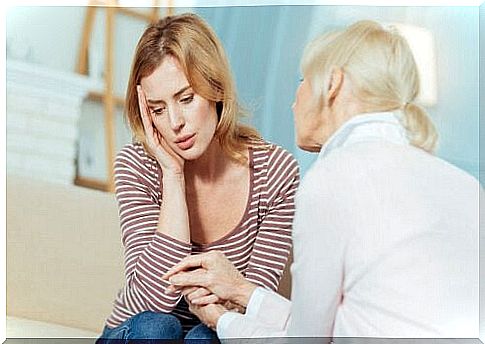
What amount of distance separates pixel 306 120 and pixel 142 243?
0.46 metres

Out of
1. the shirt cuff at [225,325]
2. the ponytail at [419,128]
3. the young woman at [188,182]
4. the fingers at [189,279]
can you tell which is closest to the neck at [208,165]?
the young woman at [188,182]

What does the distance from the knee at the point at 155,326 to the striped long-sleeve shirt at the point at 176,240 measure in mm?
28

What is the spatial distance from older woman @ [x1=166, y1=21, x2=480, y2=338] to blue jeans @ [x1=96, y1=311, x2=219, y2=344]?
38 millimetres

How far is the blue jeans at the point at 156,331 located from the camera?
1.95 metres

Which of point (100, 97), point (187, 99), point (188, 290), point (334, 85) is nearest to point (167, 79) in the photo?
point (187, 99)

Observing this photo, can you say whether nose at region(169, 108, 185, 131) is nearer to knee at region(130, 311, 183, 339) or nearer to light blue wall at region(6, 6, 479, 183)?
light blue wall at region(6, 6, 479, 183)

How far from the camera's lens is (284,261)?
201 cm

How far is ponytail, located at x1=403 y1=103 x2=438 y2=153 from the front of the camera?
6.41ft

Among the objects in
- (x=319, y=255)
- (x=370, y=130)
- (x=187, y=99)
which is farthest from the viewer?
(x=187, y=99)

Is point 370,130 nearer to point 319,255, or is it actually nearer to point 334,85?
point 334,85

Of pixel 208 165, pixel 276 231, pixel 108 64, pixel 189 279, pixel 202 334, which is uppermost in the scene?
pixel 108 64

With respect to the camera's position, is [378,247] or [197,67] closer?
[378,247]

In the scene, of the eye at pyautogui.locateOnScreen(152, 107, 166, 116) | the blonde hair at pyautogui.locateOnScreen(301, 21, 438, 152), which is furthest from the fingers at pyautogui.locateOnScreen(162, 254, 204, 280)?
the blonde hair at pyautogui.locateOnScreen(301, 21, 438, 152)

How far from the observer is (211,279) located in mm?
1993
